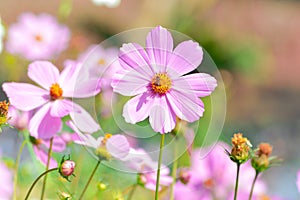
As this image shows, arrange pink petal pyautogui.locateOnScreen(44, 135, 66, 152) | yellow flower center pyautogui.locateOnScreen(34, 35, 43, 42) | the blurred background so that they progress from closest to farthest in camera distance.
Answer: pink petal pyautogui.locateOnScreen(44, 135, 66, 152) → yellow flower center pyautogui.locateOnScreen(34, 35, 43, 42) → the blurred background

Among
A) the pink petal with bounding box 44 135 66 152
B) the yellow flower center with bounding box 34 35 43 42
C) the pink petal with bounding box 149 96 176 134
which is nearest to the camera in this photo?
the pink petal with bounding box 149 96 176 134

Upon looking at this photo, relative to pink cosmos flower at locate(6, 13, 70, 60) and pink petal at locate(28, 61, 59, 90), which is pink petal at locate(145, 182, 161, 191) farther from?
pink cosmos flower at locate(6, 13, 70, 60)

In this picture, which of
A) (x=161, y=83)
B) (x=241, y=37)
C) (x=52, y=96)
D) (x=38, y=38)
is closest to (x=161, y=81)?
(x=161, y=83)

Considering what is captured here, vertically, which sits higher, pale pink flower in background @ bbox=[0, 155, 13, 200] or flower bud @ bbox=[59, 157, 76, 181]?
pale pink flower in background @ bbox=[0, 155, 13, 200]

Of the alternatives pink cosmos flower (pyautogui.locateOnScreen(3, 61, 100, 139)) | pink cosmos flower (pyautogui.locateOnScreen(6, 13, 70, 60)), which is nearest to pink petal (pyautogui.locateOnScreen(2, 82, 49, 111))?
pink cosmos flower (pyautogui.locateOnScreen(3, 61, 100, 139))

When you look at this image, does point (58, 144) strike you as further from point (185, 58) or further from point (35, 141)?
point (185, 58)
